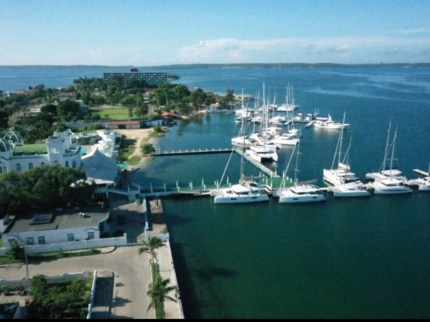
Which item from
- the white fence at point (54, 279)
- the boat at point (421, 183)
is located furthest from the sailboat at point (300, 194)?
the white fence at point (54, 279)

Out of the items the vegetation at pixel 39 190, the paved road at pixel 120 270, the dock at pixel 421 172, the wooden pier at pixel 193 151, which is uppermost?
the vegetation at pixel 39 190

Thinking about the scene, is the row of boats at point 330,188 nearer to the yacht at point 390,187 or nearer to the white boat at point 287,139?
the yacht at point 390,187

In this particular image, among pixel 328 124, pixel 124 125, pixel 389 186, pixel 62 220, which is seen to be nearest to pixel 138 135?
pixel 124 125

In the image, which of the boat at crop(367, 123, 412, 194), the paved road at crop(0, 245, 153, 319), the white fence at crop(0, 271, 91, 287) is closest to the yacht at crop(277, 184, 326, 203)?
the boat at crop(367, 123, 412, 194)

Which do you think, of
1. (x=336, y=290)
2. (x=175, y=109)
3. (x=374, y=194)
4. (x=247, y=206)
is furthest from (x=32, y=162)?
(x=175, y=109)

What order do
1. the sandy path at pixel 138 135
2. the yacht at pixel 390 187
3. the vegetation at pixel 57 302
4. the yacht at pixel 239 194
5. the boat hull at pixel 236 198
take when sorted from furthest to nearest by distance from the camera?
the sandy path at pixel 138 135, the yacht at pixel 390 187, the yacht at pixel 239 194, the boat hull at pixel 236 198, the vegetation at pixel 57 302

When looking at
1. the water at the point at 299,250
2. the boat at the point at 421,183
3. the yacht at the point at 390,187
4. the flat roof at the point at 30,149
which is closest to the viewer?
the water at the point at 299,250
